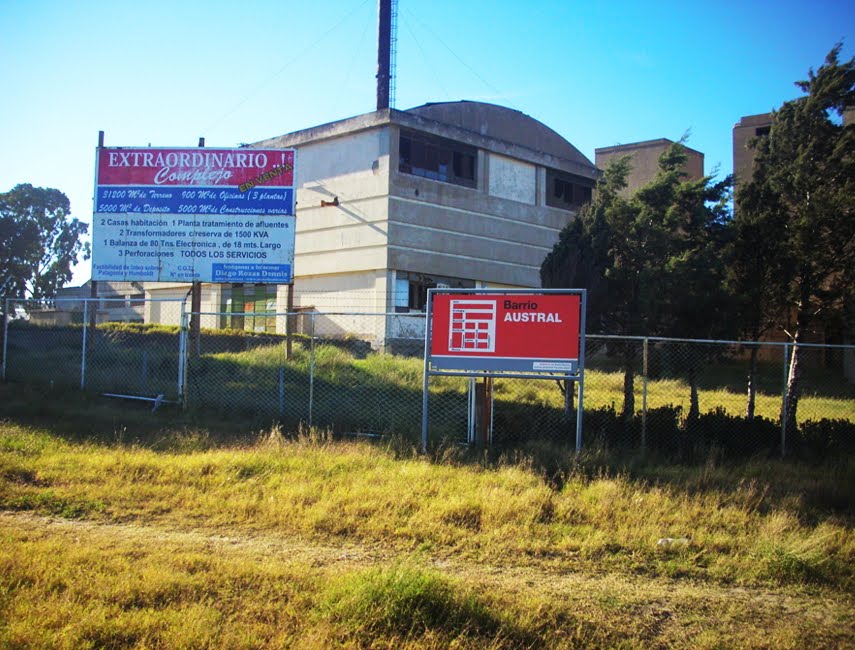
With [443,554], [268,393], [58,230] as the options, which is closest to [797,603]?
[443,554]

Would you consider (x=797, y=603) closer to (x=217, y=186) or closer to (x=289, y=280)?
(x=289, y=280)

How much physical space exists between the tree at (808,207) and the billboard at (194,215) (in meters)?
9.98

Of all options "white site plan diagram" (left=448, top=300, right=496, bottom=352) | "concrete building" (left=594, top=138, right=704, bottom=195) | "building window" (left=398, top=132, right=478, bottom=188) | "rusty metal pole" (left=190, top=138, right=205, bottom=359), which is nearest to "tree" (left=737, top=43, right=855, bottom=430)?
"white site plan diagram" (left=448, top=300, right=496, bottom=352)

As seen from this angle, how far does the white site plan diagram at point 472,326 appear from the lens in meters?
10.0

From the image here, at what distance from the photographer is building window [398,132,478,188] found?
27.2 metres

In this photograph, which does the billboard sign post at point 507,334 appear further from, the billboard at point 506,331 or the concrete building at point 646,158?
the concrete building at point 646,158

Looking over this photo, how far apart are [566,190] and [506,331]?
80.5ft

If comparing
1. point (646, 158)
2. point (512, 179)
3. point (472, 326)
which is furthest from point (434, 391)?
point (646, 158)

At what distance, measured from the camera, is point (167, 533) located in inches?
265

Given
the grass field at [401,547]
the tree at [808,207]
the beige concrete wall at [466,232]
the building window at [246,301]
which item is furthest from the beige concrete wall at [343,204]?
the grass field at [401,547]

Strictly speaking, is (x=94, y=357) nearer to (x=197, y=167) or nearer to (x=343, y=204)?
(x=197, y=167)

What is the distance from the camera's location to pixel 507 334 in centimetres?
997

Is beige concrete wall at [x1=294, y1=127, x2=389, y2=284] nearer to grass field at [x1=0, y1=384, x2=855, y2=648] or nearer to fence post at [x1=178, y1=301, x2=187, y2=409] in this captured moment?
fence post at [x1=178, y1=301, x2=187, y2=409]

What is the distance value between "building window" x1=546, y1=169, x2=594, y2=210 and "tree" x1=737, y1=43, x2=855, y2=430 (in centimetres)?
1874
